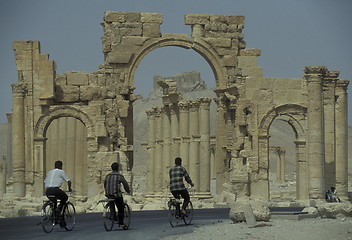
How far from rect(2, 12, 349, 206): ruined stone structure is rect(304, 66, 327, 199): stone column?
0.13ft

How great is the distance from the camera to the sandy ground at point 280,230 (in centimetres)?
1634

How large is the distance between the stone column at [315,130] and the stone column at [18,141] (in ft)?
36.3

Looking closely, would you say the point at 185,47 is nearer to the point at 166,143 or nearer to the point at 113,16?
the point at 113,16

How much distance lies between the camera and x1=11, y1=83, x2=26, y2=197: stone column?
→ 107 feet

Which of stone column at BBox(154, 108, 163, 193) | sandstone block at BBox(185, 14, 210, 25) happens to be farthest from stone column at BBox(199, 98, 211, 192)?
sandstone block at BBox(185, 14, 210, 25)

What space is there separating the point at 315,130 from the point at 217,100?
15.3ft

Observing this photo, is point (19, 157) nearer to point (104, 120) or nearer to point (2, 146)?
point (104, 120)

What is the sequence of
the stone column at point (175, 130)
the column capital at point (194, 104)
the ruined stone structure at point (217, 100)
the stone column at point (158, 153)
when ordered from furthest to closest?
the stone column at point (158, 153)
the stone column at point (175, 130)
the column capital at point (194, 104)
the ruined stone structure at point (217, 100)

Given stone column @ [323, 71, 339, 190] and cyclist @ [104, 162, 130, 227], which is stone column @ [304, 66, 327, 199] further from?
cyclist @ [104, 162, 130, 227]

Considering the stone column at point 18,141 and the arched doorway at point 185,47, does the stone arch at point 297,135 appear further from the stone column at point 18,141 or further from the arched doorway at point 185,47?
the stone column at point 18,141

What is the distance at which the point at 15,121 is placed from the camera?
3284cm

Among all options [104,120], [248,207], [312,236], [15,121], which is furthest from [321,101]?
[312,236]

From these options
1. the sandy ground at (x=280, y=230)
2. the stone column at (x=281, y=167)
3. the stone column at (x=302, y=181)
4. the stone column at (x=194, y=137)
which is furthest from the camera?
the stone column at (x=281, y=167)


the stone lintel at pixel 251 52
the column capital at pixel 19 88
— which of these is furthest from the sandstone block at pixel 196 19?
the column capital at pixel 19 88
